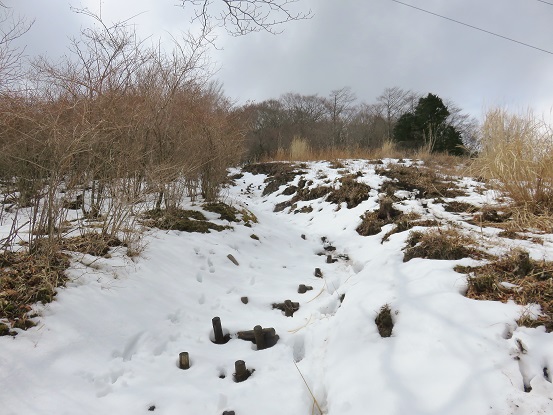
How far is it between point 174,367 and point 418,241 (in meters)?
2.46

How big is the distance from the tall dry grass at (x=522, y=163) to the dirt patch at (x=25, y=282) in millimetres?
4337

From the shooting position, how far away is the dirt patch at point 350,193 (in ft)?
19.3

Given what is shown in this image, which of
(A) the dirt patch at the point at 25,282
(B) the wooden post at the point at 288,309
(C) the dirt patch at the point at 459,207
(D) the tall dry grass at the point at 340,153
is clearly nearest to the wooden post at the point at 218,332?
(B) the wooden post at the point at 288,309

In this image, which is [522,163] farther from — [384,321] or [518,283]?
[384,321]

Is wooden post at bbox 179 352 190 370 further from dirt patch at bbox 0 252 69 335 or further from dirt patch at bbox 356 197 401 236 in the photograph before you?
dirt patch at bbox 356 197 401 236

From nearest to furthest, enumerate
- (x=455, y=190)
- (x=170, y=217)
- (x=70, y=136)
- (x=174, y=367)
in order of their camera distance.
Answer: (x=174, y=367) < (x=70, y=136) < (x=170, y=217) < (x=455, y=190)

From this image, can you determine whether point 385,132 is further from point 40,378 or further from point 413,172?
point 40,378

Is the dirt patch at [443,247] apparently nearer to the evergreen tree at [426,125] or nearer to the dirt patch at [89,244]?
the dirt patch at [89,244]

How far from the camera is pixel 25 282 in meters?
2.27

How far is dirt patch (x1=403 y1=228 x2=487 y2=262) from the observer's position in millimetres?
2559

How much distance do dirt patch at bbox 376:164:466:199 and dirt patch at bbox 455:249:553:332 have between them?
9.64ft

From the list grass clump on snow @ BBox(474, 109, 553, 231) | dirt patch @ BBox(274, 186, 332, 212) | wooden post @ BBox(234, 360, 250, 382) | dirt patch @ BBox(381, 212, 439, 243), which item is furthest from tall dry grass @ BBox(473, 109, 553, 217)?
dirt patch @ BBox(274, 186, 332, 212)

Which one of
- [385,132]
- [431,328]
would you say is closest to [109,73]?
[431,328]

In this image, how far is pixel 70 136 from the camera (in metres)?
2.67
